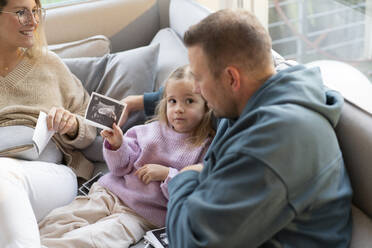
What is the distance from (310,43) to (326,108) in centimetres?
269

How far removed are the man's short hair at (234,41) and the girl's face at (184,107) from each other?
1.84 ft

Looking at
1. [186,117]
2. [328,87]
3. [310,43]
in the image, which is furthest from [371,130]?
[310,43]

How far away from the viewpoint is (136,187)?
1.84m

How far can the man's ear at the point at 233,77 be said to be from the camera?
1222mm

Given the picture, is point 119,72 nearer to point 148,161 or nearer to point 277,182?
point 148,161

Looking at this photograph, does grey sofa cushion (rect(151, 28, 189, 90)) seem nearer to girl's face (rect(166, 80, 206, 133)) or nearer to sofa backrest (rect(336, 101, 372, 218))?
girl's face (rect(166, 80, 206, 133))

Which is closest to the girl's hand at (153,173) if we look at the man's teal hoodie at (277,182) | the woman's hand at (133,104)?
the woman's hand at (133,104)

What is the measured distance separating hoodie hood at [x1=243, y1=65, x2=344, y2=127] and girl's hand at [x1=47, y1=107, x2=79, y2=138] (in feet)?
3.10

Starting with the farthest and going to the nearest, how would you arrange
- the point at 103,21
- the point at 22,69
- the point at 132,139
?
the point at 103,21 < the point at 22,69 < the point at 132,139

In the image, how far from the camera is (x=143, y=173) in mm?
1810

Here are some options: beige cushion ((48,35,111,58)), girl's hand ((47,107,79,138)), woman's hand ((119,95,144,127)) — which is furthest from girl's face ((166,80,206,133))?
beige cushion ((48,35,111,58))

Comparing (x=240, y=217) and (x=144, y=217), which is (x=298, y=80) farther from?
(x=144, y=217)

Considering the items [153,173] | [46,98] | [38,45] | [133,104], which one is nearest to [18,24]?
[38,45]

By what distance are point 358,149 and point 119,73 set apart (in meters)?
1.32
